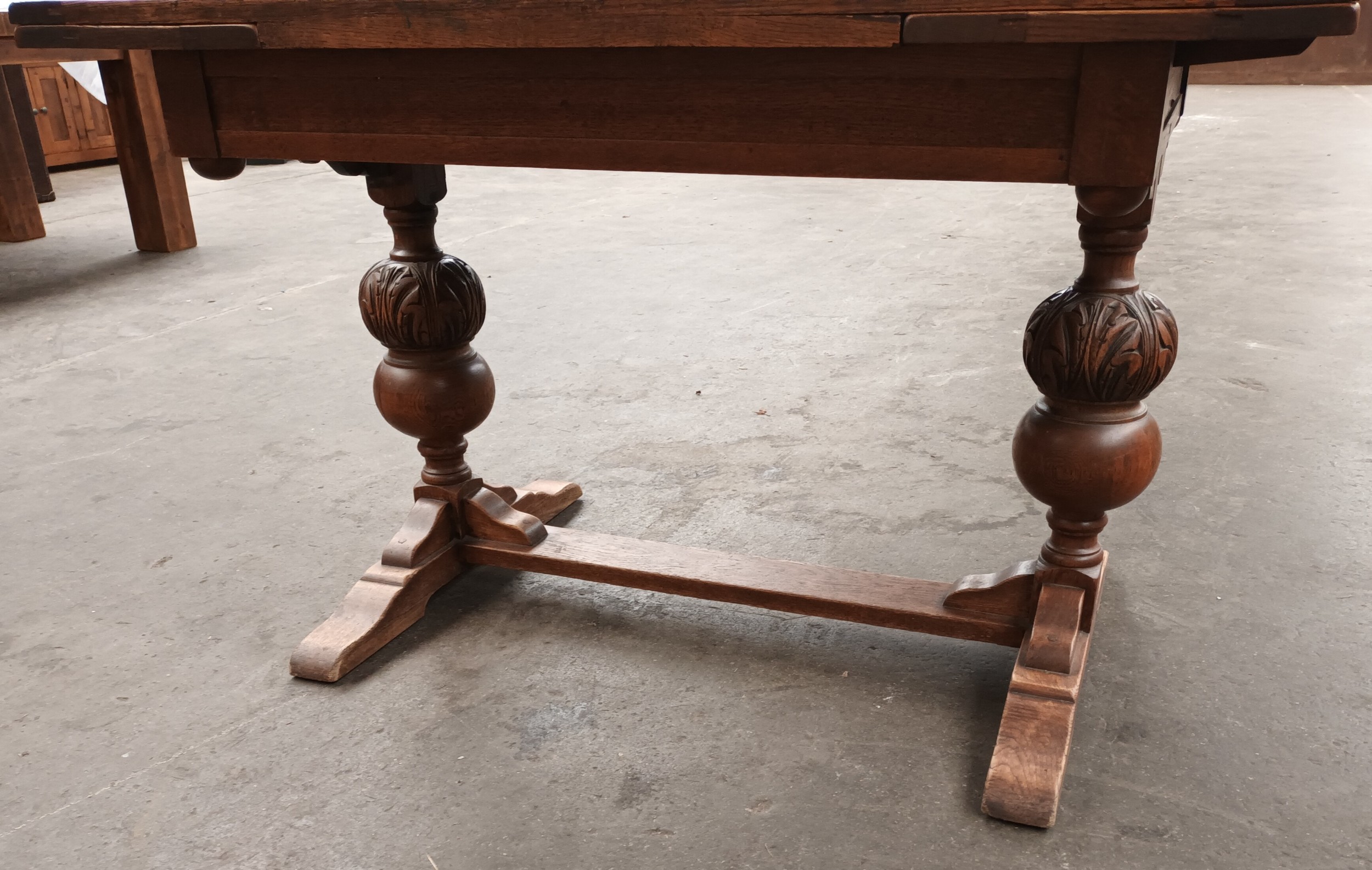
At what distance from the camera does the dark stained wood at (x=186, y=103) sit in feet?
4.40

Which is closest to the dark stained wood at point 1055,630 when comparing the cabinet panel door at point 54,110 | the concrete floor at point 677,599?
the concrete floor at point 677,599

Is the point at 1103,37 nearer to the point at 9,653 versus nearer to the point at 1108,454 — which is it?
the point at 1108,454

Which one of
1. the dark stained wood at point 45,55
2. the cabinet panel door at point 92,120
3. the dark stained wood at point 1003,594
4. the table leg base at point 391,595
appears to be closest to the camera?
the dark stained wood at point 1003,594

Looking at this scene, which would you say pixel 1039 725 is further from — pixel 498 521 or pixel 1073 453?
pixel 498 521

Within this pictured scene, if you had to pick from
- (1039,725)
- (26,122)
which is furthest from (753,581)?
(26,122)

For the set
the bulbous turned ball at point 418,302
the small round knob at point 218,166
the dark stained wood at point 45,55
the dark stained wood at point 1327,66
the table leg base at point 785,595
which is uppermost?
the small round knob at point 218,166

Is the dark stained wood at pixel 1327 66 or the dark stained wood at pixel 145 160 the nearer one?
the dark stained wood at pixel 145 160

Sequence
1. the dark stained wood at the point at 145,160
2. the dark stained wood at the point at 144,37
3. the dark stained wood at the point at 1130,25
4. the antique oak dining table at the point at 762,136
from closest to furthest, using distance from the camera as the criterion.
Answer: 1. the dark stained wood at the point at 1130,25
2. the antique oak dining table at the point at 762,136
3. the dark stained wood at the point at 144,37
4. the dark stained wood at the point at 145,160

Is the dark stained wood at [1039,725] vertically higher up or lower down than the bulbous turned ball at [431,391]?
lower down

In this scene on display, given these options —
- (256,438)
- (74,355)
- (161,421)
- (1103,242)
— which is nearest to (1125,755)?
(1103,242)

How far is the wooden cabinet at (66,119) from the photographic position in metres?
6.25

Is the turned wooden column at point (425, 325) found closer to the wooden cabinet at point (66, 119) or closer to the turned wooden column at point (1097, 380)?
the turned wooden column at point (1097, 380)

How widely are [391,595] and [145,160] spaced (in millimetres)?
3312

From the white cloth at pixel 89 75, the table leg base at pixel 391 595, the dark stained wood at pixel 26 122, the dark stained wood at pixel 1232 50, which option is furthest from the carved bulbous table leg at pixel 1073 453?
the dark stained wood at pixel 26 122
